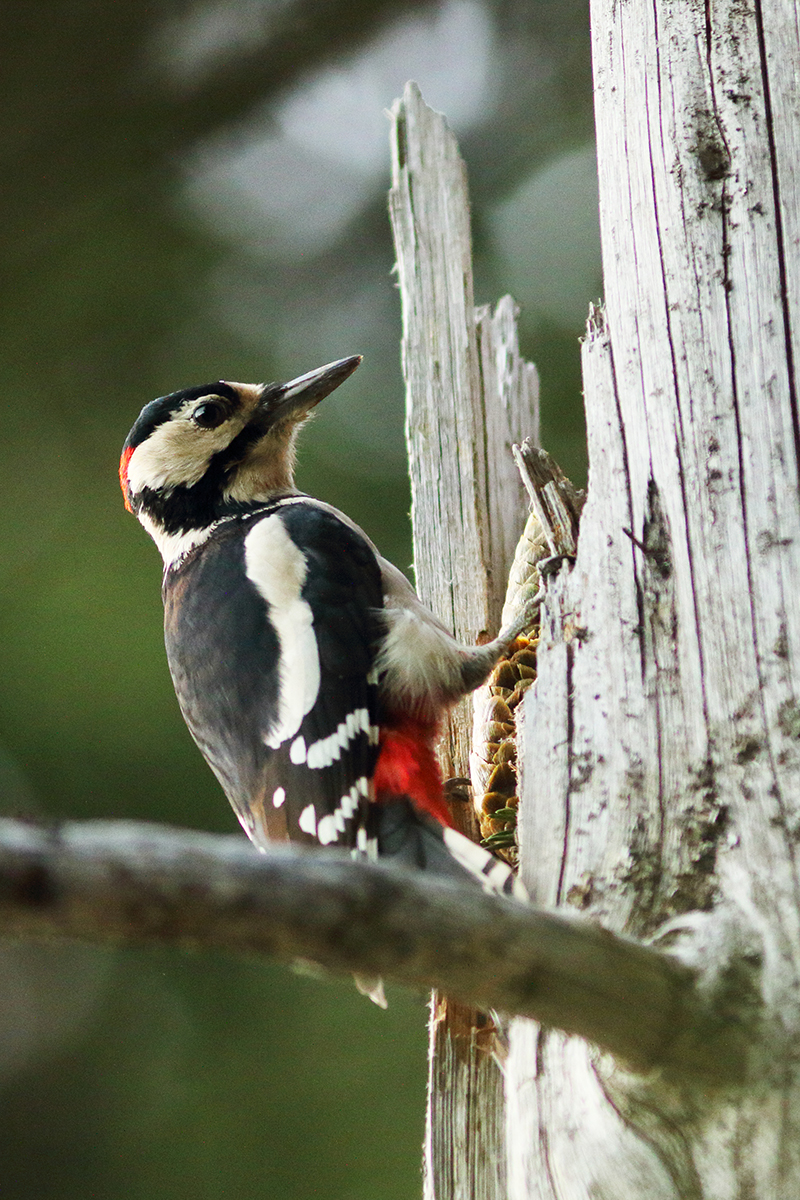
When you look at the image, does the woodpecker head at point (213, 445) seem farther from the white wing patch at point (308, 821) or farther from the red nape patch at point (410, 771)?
the white wing patch at point (308, 821)

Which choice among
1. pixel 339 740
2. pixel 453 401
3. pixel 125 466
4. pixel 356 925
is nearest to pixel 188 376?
pixel 125 466

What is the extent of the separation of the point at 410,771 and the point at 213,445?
0.96 meters

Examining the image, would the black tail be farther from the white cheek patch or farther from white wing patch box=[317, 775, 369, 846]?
the white cheek patch

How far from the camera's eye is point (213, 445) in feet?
8.27

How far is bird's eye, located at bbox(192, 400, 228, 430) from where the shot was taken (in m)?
2.51

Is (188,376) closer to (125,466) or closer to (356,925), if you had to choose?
(125,466)

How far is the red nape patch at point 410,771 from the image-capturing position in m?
1.86

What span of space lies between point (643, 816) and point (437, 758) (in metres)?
0.94

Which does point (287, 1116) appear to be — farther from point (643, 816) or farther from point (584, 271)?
point (584, 271)

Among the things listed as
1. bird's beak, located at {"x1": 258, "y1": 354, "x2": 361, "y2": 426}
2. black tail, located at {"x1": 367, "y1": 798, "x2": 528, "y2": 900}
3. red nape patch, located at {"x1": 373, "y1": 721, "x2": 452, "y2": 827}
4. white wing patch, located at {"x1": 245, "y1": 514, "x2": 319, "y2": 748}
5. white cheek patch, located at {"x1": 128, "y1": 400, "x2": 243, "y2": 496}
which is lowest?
black tail, located at {"x1": 367, "y1": 798, "x2": 528, "y2": 900}

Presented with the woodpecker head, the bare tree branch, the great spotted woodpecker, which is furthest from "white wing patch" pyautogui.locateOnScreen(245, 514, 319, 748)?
the bare tree branch

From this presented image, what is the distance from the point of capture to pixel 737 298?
141 centimetres

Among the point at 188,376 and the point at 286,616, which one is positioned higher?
the point at 188,376

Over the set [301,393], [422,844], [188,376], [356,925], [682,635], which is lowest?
[356,925]
